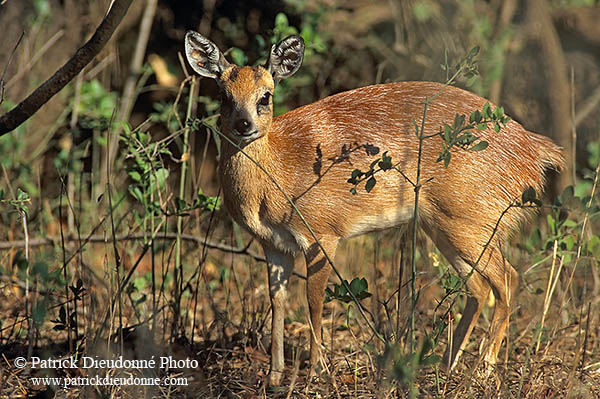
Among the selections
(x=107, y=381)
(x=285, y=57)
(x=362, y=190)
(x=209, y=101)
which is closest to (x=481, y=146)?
(x=362, y=190)

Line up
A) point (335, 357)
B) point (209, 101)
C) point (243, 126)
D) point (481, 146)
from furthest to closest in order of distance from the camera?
1. point (209, 101)
2. point (335, 357)
3. point (243, 126)
4. point (481, 146)

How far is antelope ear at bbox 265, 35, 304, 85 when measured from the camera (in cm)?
423

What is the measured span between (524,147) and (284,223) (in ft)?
4.99

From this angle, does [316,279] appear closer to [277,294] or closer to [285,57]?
[277,294]

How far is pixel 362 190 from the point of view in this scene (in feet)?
14.4

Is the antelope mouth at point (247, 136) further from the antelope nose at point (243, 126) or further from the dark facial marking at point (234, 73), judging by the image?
the dark facial marking at point (234, 73)

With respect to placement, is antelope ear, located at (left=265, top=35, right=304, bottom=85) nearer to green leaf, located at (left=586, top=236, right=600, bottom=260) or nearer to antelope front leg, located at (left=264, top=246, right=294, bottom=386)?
antelope front leg, located at (left=264, top=246, right=294, bottom=386)

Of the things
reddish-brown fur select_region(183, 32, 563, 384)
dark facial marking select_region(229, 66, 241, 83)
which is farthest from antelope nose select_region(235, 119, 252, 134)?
dark facial marking select_region(229, 66, 241, 83)

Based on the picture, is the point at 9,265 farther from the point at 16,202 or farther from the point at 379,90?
the point at 379,90

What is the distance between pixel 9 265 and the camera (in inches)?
213

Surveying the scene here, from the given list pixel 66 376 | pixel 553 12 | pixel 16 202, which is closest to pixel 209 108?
pixel 16 202

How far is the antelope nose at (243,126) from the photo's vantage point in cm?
399

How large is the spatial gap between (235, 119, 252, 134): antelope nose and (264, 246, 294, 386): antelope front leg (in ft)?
2.61

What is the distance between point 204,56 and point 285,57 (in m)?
0.46
